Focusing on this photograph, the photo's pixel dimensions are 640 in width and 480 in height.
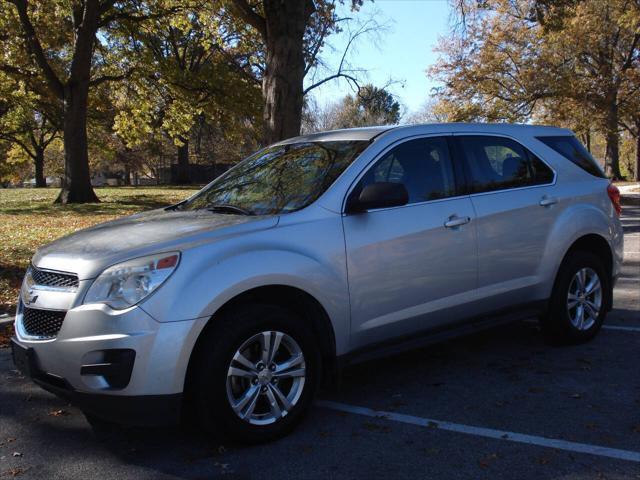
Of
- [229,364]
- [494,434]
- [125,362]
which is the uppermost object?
[125,362]

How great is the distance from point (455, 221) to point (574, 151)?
6.29 feet

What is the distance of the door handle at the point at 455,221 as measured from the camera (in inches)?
180

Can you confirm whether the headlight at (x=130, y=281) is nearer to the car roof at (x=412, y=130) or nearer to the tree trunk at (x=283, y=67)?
the car roof at (x=412, y=130)

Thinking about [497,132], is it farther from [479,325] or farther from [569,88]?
[569,88]

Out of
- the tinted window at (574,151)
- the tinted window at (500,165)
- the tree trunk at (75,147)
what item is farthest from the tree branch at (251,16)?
the tree trunk at (75,147)

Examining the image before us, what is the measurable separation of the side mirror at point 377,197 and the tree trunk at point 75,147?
17.9m

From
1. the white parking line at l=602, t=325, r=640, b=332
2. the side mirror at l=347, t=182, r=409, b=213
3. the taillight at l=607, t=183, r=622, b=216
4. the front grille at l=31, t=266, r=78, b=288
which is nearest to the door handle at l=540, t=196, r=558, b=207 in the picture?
the taillight at l=607, t=183, r=622, b=216

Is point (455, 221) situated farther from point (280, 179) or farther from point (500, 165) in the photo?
point (280, 179)

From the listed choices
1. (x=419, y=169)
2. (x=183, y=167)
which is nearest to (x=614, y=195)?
(x=419, y=169)

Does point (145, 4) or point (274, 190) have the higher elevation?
point (145, 4)

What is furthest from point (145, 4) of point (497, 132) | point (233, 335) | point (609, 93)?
point (609, 93)

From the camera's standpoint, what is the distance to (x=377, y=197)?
405 cm

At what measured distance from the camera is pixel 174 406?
341 centimetres

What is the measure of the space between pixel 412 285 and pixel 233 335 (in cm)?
140
